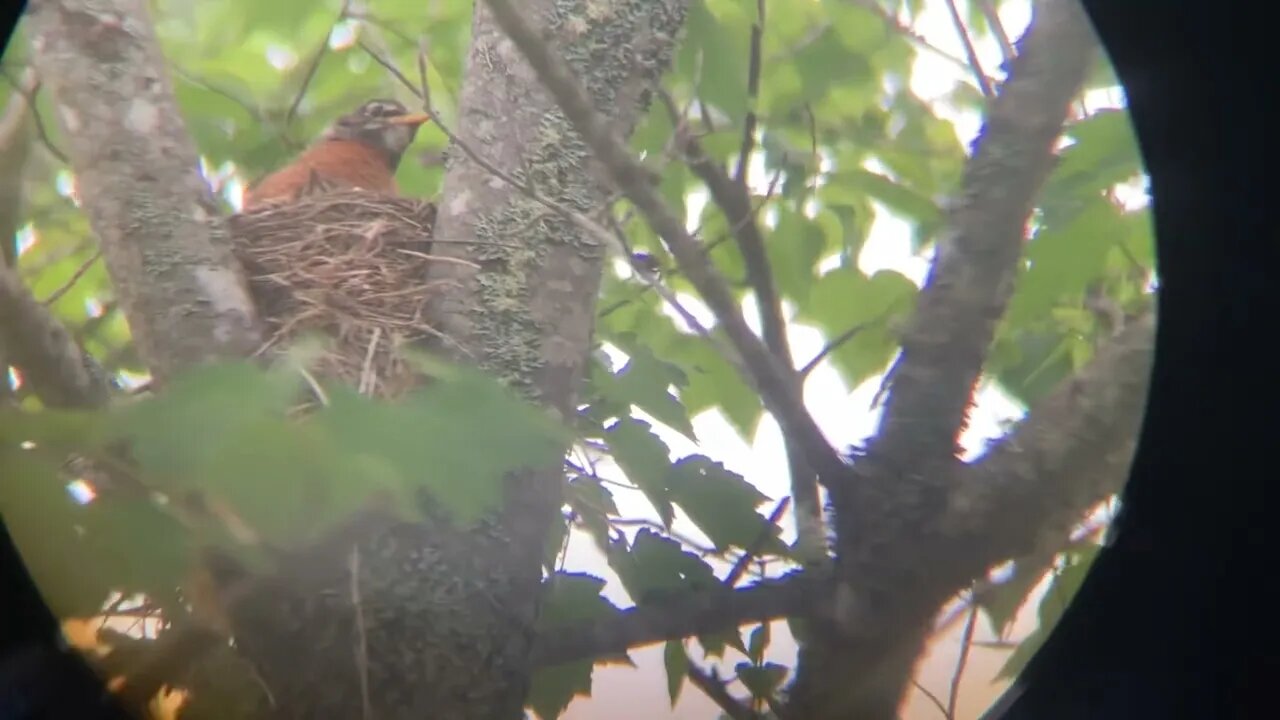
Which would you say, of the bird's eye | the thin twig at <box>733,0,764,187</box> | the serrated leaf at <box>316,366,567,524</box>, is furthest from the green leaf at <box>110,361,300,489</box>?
the bird's eye

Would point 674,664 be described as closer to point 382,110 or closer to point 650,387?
point 650,387

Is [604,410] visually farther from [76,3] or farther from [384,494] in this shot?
[76,3]

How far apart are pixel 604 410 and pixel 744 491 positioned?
Answer: 109 millimetres

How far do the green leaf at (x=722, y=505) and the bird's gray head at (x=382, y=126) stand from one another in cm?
44

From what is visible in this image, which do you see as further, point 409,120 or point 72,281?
point 409,120

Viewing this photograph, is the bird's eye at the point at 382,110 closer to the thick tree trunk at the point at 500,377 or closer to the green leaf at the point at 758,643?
the thick tree trunk at the point at 500,377

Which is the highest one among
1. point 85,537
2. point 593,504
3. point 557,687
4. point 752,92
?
point 752,92

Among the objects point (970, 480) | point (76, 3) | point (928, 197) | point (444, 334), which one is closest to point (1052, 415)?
point (970, 480)

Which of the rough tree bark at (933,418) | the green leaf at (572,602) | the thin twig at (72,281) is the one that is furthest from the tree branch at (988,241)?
the thin twig at (72,281)

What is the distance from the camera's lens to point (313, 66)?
93 centimetres

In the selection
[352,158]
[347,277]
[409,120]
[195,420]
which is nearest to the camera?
[195,420]

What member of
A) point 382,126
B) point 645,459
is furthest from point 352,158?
point 645,459

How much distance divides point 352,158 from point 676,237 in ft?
2.06

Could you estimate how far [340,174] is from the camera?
126 cm
